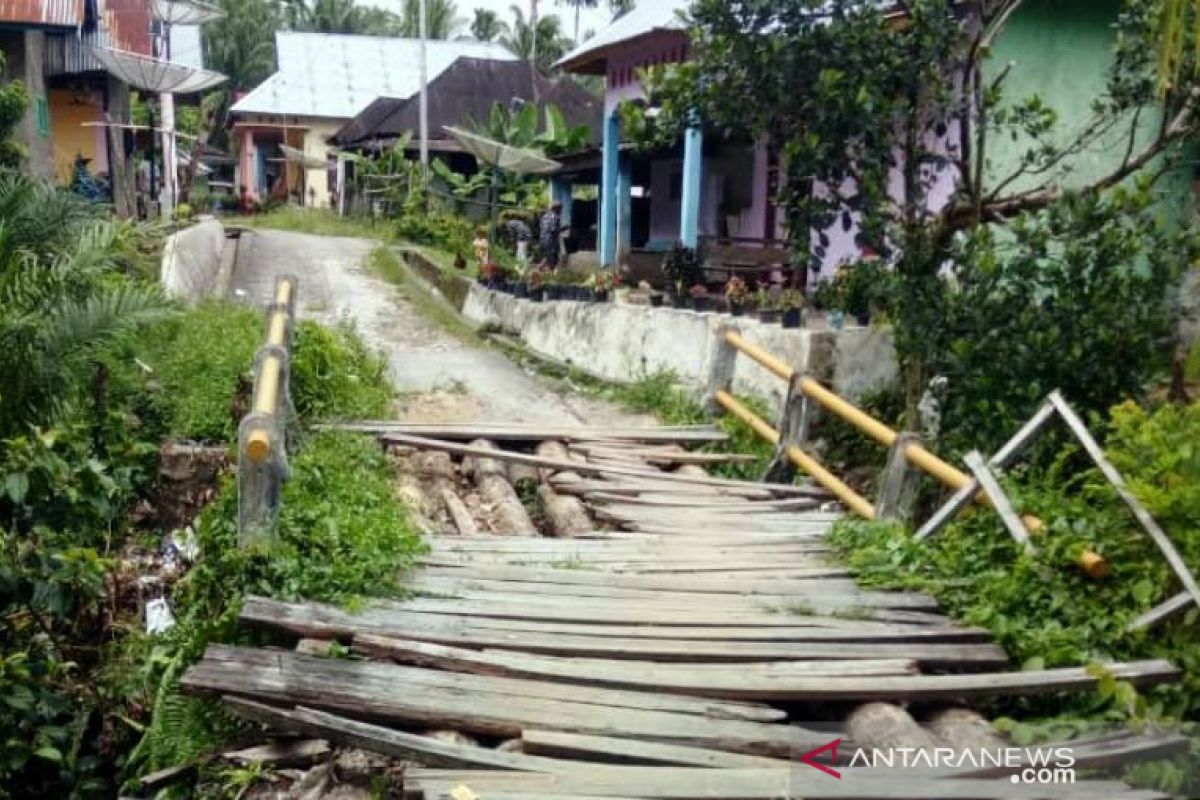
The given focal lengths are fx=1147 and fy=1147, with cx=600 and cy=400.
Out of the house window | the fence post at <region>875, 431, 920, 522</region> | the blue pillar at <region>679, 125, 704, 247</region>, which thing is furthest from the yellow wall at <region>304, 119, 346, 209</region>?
the fence post at <region>875, 431, 920, 522</region>

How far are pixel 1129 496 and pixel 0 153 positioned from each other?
44.9 ft

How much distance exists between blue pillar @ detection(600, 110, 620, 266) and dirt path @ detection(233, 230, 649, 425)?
3.39 m

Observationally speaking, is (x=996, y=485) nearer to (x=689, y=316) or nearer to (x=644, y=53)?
(x=689, y=316)

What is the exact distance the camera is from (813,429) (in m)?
8.70

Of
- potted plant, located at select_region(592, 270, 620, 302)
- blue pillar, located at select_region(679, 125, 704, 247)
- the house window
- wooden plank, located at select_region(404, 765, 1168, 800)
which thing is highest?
the house window

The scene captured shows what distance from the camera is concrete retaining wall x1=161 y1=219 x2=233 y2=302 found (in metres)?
13.0

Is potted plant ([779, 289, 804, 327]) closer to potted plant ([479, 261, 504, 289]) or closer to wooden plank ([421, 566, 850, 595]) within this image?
wooden plank ([421, 566, 850, 595])

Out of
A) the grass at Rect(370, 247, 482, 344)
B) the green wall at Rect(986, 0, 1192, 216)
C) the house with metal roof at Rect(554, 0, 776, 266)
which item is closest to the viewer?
the green wall at Rect(986, 0, 1192, 216)

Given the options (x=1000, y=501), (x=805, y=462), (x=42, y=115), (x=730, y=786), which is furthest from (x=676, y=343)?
(x=42, y=115)

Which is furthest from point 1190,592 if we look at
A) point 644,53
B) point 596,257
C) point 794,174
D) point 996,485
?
point 596,257

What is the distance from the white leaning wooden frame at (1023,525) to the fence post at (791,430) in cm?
199

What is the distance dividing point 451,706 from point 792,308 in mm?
6404

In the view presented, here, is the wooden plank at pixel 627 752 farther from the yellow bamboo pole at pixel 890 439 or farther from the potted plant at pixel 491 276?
the potted plant at pixel 491 276

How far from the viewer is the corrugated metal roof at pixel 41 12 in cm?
1585
